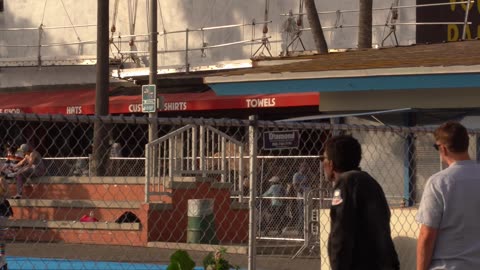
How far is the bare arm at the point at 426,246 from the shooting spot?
20.7 ft

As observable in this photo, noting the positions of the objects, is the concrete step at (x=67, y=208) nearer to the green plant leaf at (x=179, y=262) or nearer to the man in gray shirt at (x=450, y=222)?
the green plant leaf at (x=179, y=262)

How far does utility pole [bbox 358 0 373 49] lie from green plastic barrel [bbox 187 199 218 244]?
29.8 feet

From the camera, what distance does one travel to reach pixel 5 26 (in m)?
32.5

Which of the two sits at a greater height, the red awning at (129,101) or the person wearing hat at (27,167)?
the red awning at (129,101)

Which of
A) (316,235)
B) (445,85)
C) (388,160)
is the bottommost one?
(316,235)

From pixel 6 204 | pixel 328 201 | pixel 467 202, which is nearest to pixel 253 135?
pixel 467 202

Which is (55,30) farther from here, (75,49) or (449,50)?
(449,50)

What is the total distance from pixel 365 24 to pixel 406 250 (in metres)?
16.4

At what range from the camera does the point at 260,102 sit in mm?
25359

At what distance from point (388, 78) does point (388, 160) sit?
1.75m

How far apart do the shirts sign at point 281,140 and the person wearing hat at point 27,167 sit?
677cm

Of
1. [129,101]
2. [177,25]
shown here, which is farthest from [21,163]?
[177,25]

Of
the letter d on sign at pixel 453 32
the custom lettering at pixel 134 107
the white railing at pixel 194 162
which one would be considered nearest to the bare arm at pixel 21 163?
the white railing at pixel 194 162

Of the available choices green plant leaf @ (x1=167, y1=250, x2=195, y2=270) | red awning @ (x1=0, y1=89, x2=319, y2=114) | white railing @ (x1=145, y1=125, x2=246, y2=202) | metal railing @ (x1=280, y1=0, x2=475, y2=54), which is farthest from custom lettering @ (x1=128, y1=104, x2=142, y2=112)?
green plant leaf @ (x1=167, y1=250, x2=195, y2=270)
